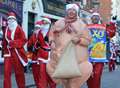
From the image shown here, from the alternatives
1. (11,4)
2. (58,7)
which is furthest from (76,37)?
(58,7)

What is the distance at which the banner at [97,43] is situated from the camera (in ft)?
34.9

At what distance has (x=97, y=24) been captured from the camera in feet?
34.9

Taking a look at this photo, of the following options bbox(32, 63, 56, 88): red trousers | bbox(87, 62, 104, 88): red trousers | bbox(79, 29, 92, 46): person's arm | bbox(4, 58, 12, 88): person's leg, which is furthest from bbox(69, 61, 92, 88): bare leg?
bbox(4, 58, 12, 88): person's leg

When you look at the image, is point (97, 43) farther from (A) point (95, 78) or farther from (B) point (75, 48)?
(B) point (75, 48)

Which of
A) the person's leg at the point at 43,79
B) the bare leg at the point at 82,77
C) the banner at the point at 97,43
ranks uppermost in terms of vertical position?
the banner at the point at 97,43

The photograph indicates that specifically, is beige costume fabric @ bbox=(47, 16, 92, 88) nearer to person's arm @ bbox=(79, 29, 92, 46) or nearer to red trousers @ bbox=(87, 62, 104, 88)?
person's arm @ bbox=(79, 29, 92, 46)

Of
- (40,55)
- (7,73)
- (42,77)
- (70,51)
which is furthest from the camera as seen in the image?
(40,55)

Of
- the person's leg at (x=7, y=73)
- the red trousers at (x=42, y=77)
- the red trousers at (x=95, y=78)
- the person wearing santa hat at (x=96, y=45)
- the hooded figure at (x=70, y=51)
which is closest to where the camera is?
the hooded figure at (x=70, y=51)

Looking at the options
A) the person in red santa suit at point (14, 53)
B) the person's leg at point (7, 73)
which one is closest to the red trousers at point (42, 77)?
the person in red santa suit at point (14, 53)

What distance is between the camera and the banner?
10648 millimetres

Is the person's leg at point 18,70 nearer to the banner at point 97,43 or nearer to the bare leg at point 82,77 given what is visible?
the banner at point 97,43

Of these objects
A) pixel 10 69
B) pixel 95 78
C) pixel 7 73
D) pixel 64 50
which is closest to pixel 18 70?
pixel 10 69

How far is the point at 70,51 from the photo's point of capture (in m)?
8.38

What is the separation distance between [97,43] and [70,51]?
2428 mm
